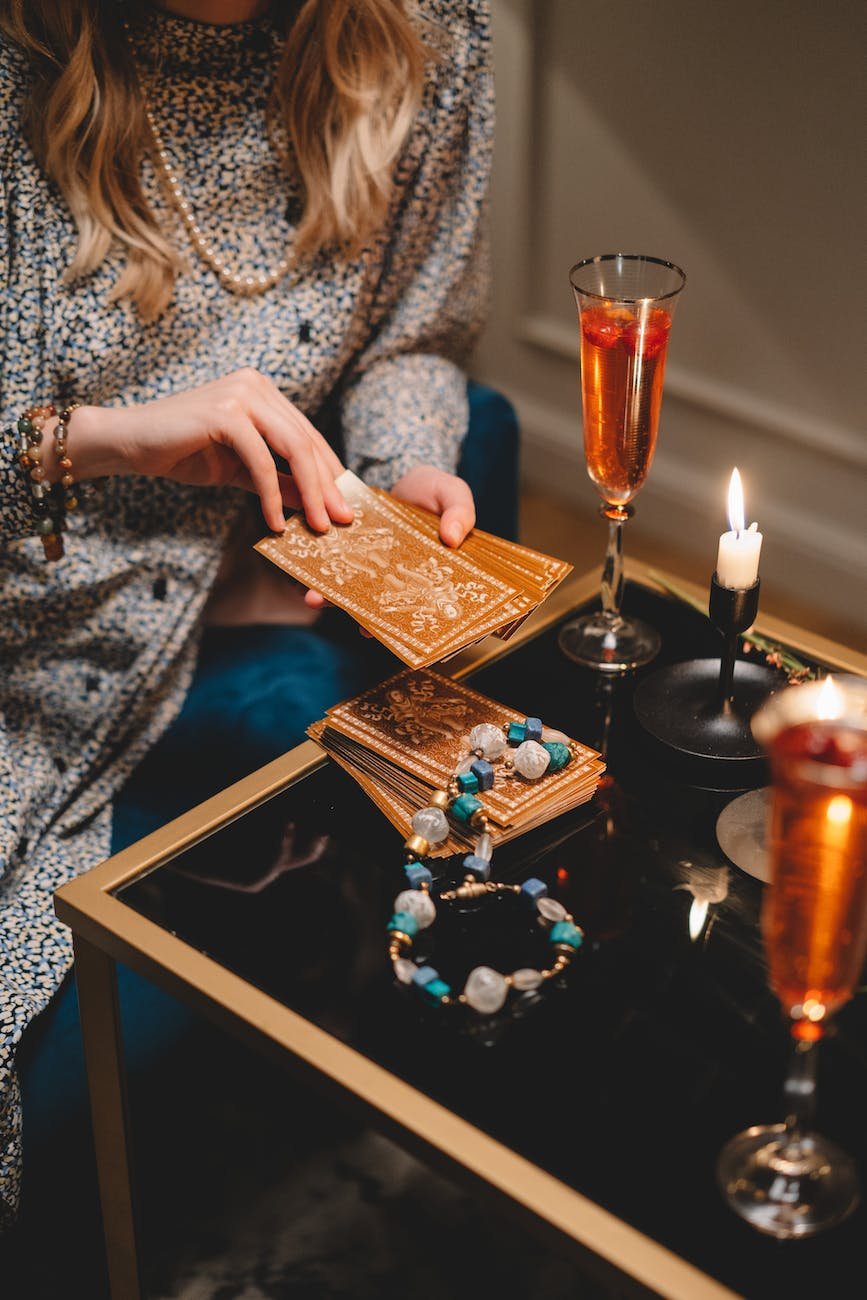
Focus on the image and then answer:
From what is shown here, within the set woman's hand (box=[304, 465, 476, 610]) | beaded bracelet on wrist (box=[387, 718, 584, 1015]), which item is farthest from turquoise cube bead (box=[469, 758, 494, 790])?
woman's hand (box=[304, 465, 476, 610])

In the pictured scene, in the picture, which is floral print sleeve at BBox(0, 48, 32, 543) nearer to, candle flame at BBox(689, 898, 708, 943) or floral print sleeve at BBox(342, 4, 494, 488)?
floral print sleeve at BBox(342, 4, 494, 488)

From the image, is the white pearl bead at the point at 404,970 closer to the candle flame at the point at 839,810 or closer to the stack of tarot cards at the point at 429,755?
the stack of tarot cards at the point at 429,755

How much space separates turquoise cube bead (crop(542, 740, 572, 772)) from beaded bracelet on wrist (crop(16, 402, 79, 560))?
579 mm

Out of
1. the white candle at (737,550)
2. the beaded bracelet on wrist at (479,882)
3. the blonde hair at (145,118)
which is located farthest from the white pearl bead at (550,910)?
the blonde hair at (145,118)

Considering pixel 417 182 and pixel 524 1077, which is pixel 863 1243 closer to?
pixel 524 1077

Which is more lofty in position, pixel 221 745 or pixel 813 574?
pixel 221 745

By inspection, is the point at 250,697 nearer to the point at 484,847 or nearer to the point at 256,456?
the point at 256,456

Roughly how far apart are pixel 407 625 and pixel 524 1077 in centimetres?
40

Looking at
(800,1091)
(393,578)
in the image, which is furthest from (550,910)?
(393,578)

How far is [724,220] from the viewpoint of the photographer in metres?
2.31

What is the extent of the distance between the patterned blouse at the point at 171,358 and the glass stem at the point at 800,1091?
2.44 ft

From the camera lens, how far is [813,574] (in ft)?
8.21

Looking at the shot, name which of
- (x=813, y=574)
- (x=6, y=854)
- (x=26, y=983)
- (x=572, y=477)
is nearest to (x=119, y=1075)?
(x=26, y=983)

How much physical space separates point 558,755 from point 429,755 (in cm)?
11
